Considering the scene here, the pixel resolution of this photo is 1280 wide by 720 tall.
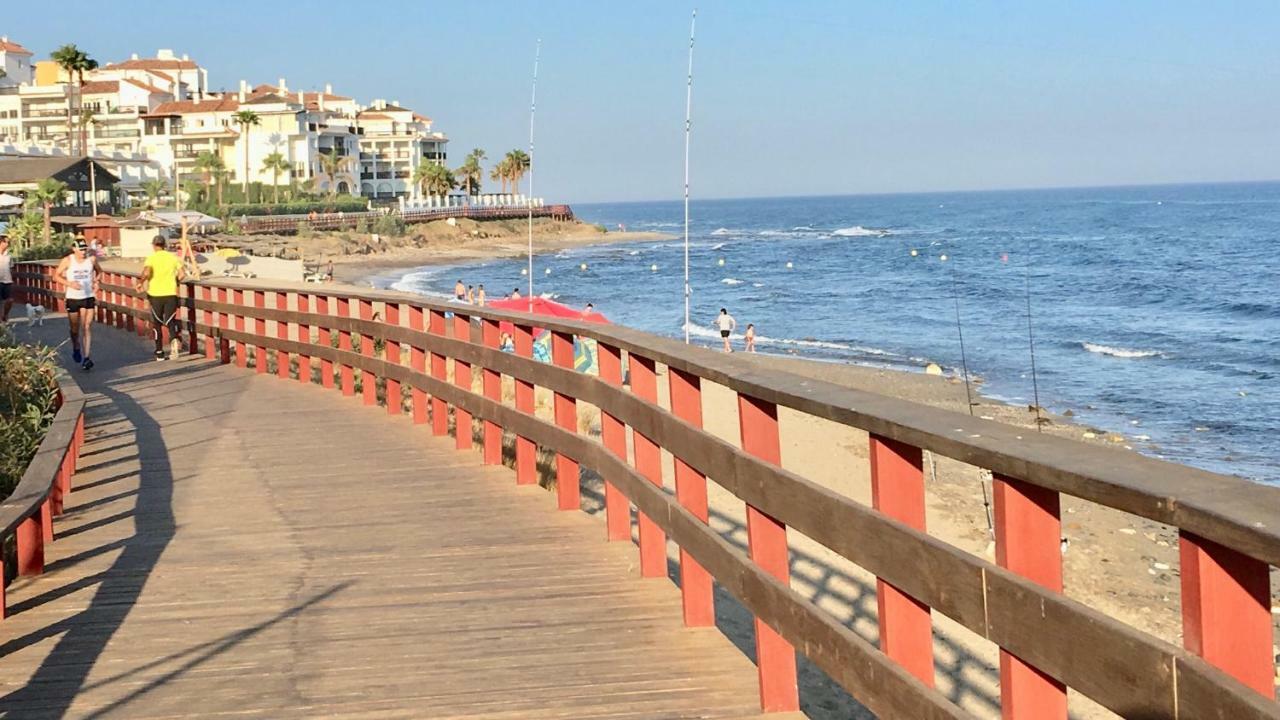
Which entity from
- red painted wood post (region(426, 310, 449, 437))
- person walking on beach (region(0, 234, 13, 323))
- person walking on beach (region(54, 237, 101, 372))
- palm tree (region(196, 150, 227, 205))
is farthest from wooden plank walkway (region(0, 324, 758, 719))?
palm tree (region(196, 150, 227, 205))

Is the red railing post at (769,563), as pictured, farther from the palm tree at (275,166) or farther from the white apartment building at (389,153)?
the white apartment building at (389,153)

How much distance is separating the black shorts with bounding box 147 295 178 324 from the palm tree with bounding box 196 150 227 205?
9732 cm

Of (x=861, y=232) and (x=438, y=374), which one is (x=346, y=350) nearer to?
(x=438, y=374)

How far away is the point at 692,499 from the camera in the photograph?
6070mm

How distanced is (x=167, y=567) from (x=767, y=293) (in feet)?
221

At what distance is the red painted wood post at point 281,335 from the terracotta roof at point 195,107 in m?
113

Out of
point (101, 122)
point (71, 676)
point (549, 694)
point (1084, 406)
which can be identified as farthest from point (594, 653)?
point (101, 122)

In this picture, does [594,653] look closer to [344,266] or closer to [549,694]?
[549,694]

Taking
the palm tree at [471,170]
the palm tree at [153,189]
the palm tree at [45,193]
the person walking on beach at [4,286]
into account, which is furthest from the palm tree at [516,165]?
the person walking on beach at [4,286]

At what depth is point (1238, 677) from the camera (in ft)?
7.54

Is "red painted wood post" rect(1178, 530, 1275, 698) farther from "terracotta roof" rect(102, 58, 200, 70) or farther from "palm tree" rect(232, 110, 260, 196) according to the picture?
"terracotta roof" rect(102, 58, 200, 70)

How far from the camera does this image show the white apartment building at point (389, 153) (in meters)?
147

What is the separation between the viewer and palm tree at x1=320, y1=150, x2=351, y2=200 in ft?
435

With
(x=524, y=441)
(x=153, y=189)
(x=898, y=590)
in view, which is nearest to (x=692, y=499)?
(x=898, y=590)
